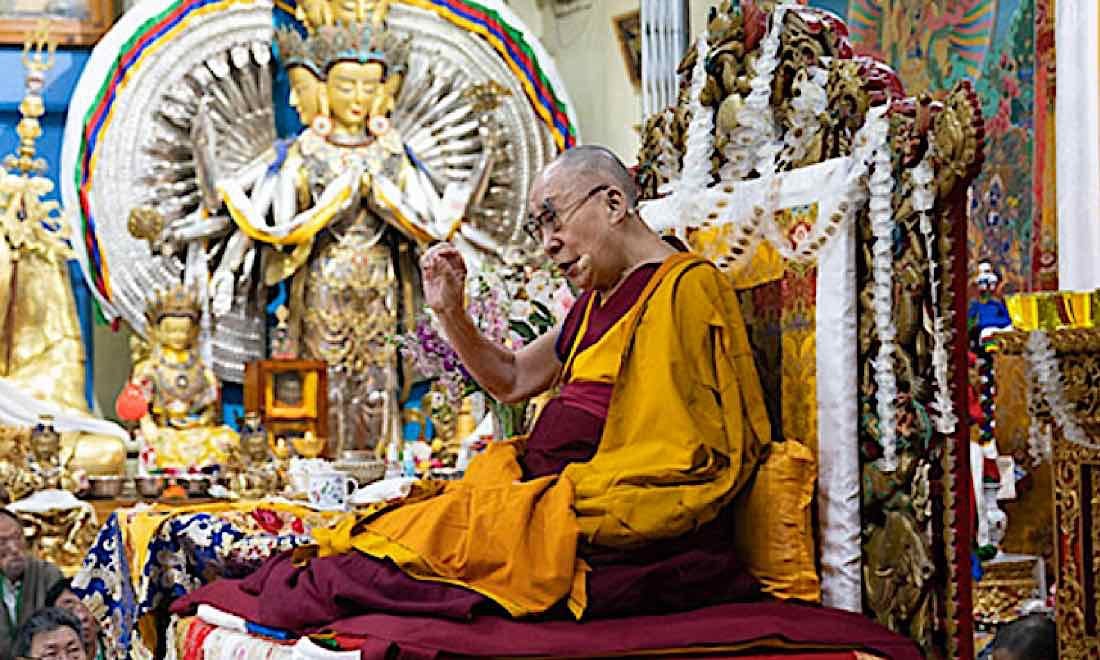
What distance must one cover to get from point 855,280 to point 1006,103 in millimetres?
2246

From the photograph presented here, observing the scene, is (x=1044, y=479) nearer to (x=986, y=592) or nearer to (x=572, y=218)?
(x=986, y=592)

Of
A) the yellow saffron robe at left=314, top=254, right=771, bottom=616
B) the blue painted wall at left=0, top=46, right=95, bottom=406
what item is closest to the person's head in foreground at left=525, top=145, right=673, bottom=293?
the yellow saffron robe at left=314, top=254, right=771, bottom=616

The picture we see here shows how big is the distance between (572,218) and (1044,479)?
2.24 m

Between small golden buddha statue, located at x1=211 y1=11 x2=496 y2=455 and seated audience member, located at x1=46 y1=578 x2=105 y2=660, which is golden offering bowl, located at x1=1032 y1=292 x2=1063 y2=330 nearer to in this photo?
seated audience member, located at x1=46 y1=578 x2=105 y2=660

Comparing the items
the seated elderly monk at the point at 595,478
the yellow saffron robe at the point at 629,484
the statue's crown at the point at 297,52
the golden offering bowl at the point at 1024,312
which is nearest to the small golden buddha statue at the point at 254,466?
the statue's crown at the point at 297,52

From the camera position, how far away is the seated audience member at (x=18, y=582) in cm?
362


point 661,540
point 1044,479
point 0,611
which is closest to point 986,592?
point 1044,479

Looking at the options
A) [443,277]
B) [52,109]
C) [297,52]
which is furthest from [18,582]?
[52,109]

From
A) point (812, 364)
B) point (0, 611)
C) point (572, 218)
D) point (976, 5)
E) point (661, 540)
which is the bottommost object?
point (0, 611)

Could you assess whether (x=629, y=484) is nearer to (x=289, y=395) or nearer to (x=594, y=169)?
(x=594, y=169)

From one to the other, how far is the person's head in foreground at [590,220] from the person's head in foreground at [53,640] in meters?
1.26

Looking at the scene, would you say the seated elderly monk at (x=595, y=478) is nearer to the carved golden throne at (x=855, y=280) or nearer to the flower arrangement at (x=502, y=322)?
the carved golden throne at (x=855, y=280)

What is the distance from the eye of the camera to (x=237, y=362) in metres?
7.50

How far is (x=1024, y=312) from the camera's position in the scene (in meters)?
2.14
